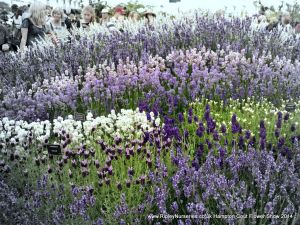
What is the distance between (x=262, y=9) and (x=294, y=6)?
331cm

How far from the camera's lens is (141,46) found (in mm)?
6422

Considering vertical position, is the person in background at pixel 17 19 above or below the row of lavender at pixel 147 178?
below

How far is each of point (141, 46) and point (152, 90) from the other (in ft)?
5.03

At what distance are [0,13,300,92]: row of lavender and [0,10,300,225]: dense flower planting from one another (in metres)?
0.02

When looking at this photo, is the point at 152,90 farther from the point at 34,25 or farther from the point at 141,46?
the point at 34,25

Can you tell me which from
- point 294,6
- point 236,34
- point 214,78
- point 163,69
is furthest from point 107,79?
point 294,6

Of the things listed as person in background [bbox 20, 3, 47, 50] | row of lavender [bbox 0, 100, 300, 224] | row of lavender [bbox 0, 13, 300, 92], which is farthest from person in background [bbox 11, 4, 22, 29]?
row of lavender [bbox 0, 100, 300, 224]

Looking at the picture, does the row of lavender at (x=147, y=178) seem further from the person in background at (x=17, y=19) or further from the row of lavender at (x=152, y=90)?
the person in background at (x=17, y=19)

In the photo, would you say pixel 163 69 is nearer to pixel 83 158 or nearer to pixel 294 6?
pixel 83 158

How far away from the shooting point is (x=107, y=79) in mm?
5133

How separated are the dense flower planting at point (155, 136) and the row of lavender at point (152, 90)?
2 centimetres

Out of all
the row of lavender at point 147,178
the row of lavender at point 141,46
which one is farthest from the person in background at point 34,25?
the row of lavender at point 147,178

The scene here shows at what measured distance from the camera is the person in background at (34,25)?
742 cm

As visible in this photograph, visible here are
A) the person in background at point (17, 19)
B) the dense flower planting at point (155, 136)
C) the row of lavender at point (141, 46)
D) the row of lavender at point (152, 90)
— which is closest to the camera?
the dense flower planting at point (155, 136)
